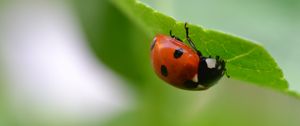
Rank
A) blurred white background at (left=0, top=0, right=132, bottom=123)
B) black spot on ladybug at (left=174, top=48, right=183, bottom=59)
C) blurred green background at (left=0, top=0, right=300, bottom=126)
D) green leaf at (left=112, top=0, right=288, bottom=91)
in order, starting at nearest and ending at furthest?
green leaf at (left=112, top=0, right=288, bottom=91) < black spot on ladybug at (left=174, top=48, right=183, bottom=59) < blurred green background at (left=0, top=0, right=300, bottom=126) < blurred white background at (left=0, top=0, right=132, bottom=123)

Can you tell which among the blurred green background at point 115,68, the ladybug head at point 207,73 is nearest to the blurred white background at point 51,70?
the blurred green background at point 115,68

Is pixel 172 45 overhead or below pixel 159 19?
overhead

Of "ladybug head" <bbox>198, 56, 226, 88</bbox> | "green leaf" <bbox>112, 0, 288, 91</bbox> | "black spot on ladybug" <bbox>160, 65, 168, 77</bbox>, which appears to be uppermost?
"ladybug head" <bbox>198, 56, 226, 88</bbox>

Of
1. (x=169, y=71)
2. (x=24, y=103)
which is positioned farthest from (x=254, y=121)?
(x=24, y=103)

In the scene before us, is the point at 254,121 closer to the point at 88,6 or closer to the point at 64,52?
the point at 88,6

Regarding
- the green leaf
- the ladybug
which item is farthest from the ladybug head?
the green leaf

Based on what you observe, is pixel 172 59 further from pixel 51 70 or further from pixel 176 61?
pixel 51 70

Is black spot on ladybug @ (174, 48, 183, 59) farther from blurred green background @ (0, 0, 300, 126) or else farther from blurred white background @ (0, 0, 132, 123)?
blurred white background @ (0, 0, 132, 123)
